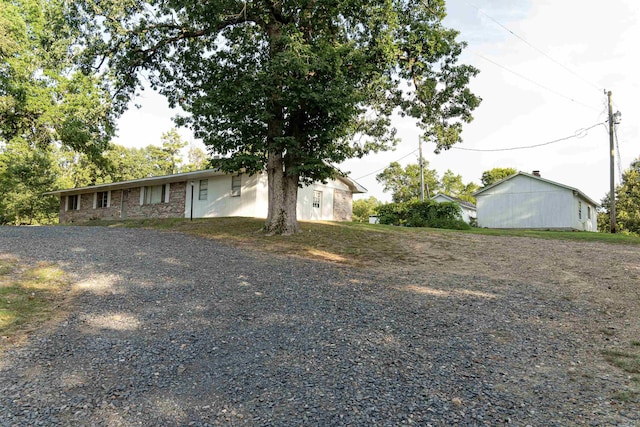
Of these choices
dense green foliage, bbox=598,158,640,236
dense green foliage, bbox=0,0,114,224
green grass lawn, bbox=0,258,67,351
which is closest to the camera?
green grass lawn, bbox=0,258,67,351

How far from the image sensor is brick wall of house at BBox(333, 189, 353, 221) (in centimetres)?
2512

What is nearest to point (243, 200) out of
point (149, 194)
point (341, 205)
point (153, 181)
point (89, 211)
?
point (153, 181)

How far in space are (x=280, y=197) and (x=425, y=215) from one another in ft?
41.3

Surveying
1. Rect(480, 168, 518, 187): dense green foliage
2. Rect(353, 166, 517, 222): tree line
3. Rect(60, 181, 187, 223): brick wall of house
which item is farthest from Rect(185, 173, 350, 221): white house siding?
Rect(480, 168, 518, 187): dense green foliage

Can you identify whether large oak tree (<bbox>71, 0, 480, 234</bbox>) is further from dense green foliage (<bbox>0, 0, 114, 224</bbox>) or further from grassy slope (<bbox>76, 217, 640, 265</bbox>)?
dense green foliage (<bbox>0, 0, 114, 224</bbox>)

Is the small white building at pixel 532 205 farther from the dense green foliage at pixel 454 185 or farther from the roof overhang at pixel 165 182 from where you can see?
the dense green foliage at pixel 454 185

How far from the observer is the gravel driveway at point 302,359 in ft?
9.12

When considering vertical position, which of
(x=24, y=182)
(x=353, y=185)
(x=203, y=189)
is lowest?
(x=203, y=189)

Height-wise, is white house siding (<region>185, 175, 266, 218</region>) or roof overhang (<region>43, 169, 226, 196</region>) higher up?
roof overhang (<region>43, 169, 226, 196</region>)

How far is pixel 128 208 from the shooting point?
25875mm

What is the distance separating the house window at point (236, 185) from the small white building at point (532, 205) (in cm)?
1749

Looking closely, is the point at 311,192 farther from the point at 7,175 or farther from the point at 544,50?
A: the point at 7,175

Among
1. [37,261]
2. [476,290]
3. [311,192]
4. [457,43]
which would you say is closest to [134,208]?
[311,192]

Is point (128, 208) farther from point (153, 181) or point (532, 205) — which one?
point (532, 205)
